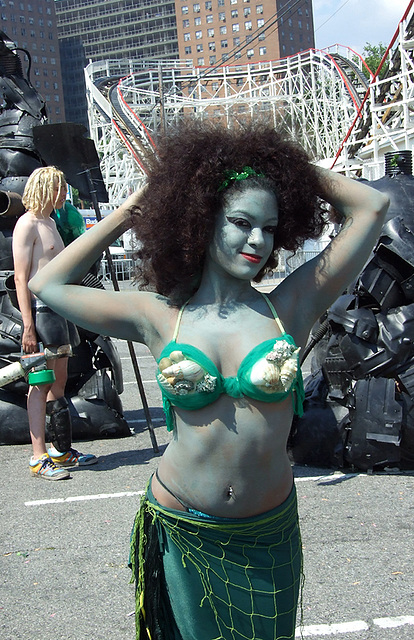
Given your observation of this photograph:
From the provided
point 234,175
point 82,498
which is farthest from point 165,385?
point 82,498

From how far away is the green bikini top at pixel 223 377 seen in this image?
1.89 metres

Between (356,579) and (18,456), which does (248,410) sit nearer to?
(356,579)

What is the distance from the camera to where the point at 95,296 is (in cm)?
208

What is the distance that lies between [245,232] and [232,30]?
127419 millimetres

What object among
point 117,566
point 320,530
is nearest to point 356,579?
point 320,530

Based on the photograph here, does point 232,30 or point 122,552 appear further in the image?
point 232,30

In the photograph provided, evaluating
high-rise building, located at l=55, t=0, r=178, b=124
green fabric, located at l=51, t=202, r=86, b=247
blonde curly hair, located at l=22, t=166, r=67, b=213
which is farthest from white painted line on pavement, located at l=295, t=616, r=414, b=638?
high-rise building, located at l=55, t=0, r=178, b=124

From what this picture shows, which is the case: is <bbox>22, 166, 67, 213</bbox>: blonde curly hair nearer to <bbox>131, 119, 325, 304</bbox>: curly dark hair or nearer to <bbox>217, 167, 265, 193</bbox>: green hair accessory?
<bbox>131, 119, 325, 304</bbox>: curly dark hair

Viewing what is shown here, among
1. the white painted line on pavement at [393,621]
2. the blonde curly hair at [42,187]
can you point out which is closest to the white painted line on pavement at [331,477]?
the white painted line on pavement at [393,621]

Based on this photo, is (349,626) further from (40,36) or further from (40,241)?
(40,36)

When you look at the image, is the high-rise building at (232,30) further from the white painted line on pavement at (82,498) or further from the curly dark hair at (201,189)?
the curly dark hair at (201,189)

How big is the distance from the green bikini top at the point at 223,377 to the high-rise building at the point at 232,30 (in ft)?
396

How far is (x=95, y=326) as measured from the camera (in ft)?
6.85

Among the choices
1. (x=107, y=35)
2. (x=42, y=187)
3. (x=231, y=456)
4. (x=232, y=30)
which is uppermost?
(x=107, y=35)
